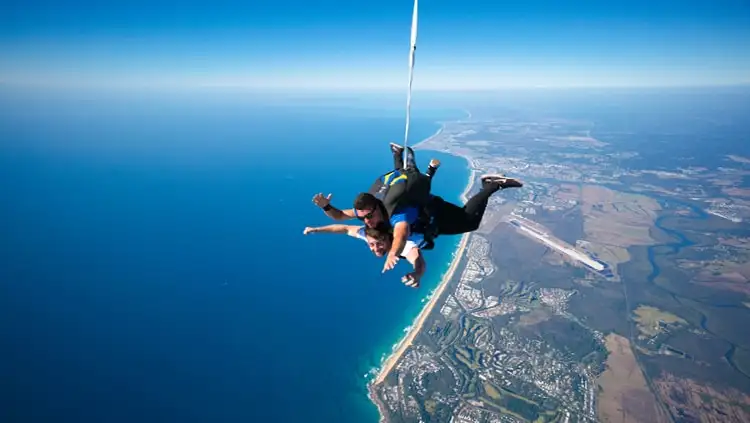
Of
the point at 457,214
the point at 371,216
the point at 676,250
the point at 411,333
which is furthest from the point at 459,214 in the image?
the point at 676,250

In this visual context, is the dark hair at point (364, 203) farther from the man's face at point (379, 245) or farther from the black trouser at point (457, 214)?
the black trouser at point (457, 214)

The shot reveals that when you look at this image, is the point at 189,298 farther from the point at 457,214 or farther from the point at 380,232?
the point at 380,232

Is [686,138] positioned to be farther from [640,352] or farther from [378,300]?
[378,300]

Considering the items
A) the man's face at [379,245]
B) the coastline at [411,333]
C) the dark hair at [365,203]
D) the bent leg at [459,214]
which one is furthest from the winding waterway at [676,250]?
the dark hair at [365,203]

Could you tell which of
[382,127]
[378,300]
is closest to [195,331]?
[378,300]

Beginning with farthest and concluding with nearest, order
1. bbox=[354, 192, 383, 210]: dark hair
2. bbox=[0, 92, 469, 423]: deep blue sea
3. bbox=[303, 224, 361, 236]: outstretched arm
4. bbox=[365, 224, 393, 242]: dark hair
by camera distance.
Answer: bbox=[0, 92, 469, 423]: deep blue sea
bbox=[303, 224, 361, 236]: outstretched arm
bbox=[365, 224, 393, 242]: dark hair
bbox=[354, 192, 383, 210]: dark hair

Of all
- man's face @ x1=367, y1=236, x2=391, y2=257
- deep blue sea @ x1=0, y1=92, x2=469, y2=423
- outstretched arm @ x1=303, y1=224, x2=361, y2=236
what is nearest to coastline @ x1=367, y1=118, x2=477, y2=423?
deep blue sea @ x1=0, y1=92, x2=469, y2=423

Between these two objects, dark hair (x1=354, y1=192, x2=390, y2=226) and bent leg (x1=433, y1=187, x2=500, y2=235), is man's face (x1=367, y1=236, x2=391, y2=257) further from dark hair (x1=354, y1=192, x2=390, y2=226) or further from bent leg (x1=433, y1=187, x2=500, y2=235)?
bent leg (x1=433, y1=187, x2=500, y2=235)
